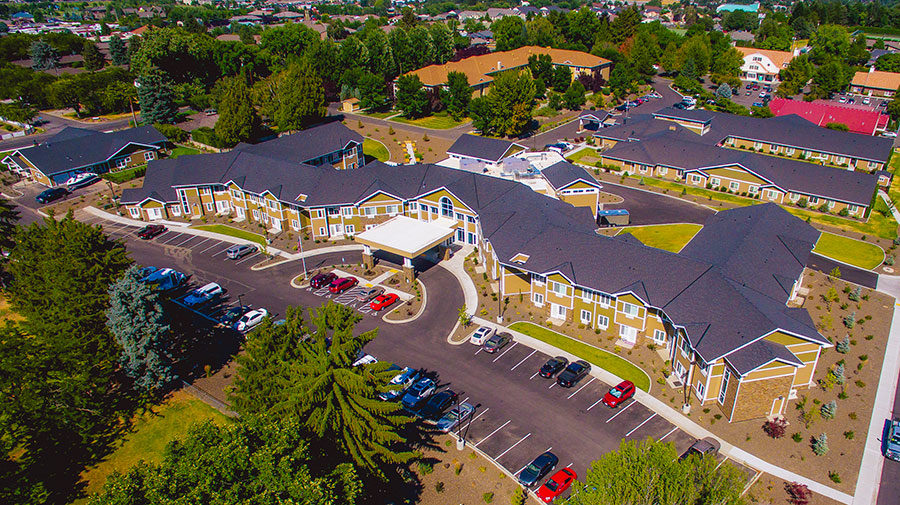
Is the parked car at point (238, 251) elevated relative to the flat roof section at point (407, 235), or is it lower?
lower

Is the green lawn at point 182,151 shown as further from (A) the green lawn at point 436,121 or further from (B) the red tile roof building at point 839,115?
(B) the red tile roof building at point 839,115

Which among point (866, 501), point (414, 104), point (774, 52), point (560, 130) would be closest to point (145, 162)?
point (414, 104)

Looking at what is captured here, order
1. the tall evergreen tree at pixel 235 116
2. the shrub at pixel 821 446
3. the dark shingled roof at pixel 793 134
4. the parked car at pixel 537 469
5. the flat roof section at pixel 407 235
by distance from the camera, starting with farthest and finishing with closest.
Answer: the tall evergreen tree at pixel 235 116, the dark shingled roof at pixel 793 134, the flat roof section at pixel 407 235, the shrub at pixel 821 446, the parked car at pixel 537 469

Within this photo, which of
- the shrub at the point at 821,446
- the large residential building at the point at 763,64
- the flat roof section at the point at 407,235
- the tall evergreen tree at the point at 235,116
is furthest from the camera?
the large residential building at the point at 763,64

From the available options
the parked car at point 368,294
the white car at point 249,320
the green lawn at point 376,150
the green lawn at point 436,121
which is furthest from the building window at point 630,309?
the green lawn at point 436,121

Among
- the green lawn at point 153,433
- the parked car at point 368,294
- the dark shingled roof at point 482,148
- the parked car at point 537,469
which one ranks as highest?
the dark shingled roof at point 482,148

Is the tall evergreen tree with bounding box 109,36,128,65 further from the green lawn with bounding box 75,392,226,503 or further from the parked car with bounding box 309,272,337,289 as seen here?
the green lawn with bounding box 75,392,226,503

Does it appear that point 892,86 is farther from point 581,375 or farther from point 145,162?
point 145,162
